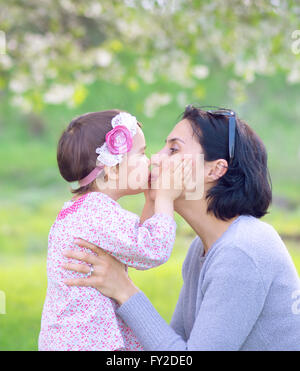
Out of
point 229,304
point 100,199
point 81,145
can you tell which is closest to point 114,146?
point 81,145

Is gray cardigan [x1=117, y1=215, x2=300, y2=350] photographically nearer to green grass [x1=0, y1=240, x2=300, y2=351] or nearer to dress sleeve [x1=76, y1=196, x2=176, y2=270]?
dress sleeve [x1=76, y1=196, x2=176, y2=270]

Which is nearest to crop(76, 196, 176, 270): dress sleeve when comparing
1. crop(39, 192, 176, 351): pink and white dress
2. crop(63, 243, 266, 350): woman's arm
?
crop(39, 192, 176, 351): pink and white dress

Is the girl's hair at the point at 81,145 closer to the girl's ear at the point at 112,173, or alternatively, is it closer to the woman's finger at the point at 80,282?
the girl's ear at the point at 112,173

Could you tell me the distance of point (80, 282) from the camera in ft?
7.48

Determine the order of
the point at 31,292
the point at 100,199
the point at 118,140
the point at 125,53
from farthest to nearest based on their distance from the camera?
the point at 125,53, the point at 31,292, the point at 118,140, the point at 100,199

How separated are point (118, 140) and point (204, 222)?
21.4 inches

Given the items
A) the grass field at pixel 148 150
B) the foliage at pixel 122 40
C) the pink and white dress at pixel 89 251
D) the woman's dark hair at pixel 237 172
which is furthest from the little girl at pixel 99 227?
the grass field at pixel 148 150

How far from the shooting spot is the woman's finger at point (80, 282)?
228 cm

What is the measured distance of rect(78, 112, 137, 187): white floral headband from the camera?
2.45m

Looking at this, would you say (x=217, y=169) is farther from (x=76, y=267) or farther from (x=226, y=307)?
(x=76, y=267)

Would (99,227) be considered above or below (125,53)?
below

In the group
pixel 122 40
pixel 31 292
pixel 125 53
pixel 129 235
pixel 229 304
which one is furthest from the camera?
pixel 125 53

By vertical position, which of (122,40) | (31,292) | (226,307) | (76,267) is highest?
(122,40)

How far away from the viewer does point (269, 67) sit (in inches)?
233
